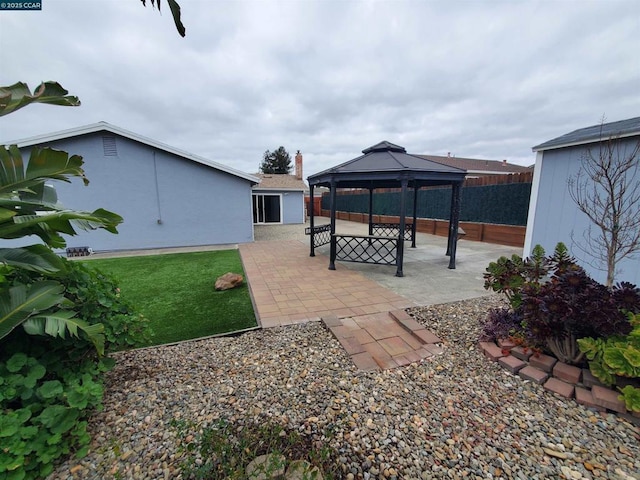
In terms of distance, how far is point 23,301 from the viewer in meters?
1.62

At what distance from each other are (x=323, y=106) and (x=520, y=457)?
17186 millimetres

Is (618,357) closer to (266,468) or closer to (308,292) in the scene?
(266,468)

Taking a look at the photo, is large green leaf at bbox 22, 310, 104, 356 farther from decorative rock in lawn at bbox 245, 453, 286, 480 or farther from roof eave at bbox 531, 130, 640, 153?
roof eave at bbox 531, 130, 640, 153

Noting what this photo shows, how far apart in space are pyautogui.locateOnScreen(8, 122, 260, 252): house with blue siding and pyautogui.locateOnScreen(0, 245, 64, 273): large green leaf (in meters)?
9.00

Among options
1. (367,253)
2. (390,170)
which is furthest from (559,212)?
(367,253)

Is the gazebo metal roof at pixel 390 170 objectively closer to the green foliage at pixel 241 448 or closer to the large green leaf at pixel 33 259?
the green foliage at pixel 241 448

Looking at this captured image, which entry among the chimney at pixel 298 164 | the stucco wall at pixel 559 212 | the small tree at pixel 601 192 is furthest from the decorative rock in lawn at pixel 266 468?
the chimney at pixel 298 164

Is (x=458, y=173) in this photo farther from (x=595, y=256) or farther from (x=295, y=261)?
(x=295, y=261)

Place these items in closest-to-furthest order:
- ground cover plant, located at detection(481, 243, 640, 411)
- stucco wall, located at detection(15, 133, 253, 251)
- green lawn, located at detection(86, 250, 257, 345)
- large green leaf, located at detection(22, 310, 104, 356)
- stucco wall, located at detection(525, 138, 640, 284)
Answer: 1. large green leaf, located at detection(22, 310, 104, 356)
2. ground cover plant, located at detection(481, 243, 640, 411)
3. green lawn, located at detection(86, 250, 257, 345)
4. stucco wall, located at detection(525, 138, 640, 284)
5. stucco wall, located at detection(15, 133, 253, 251)

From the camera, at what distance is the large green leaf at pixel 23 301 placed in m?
1.53

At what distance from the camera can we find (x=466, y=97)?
12219mm

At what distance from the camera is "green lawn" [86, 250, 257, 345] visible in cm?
366

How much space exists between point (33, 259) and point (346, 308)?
3436mm

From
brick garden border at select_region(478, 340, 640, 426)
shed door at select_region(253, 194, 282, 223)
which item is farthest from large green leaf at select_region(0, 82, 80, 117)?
shed door at select_region(253, 194, 282, 223)
